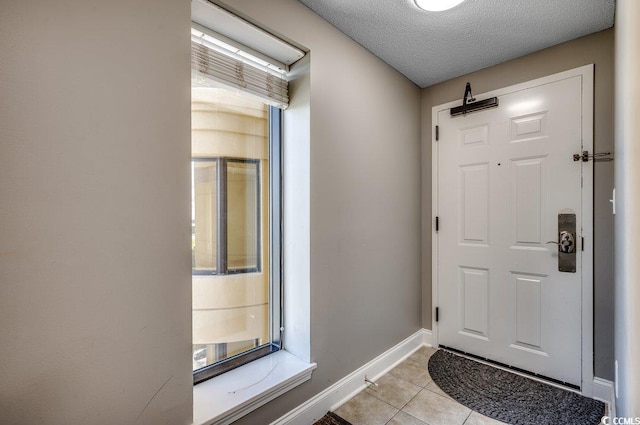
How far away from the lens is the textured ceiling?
1.75 m

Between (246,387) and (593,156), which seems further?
(593,156)

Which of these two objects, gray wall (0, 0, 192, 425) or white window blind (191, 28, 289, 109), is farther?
white window blind (191, 28, 289, 109)

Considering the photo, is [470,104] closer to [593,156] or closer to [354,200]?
[593,156]

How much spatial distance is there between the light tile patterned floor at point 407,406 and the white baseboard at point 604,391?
801 mm

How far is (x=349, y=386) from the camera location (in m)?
2.02

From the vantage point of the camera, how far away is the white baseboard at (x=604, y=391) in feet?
6.25

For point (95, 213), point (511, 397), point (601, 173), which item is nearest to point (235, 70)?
point (95, 213)

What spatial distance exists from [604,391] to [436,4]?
267cm

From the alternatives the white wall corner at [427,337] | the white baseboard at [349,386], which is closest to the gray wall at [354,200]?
the white baseboard at [349,386]

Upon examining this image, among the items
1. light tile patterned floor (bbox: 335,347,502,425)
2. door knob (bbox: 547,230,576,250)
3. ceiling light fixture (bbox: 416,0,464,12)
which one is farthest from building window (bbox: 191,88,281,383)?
door knob (bbox: 547,230,576,250)

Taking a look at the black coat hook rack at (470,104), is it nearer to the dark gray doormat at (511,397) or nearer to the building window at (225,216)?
the building window at (225,216)

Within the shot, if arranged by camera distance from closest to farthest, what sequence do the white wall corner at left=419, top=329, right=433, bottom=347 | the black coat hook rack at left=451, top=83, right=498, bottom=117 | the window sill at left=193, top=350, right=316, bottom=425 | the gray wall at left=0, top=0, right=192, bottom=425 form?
the gray wall at left=0, top=0, right=192, bottom=425
the window sill at left=193, top=350, right=316, bottom=425
the black coat hook rack at left=451, top=83, right=498, bottom=117
the white wall corner at left=419, top=329, right=433, bottom=347

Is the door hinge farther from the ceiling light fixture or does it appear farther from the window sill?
the window sill

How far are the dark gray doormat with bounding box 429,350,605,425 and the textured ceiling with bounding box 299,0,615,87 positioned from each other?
2.46 metres
